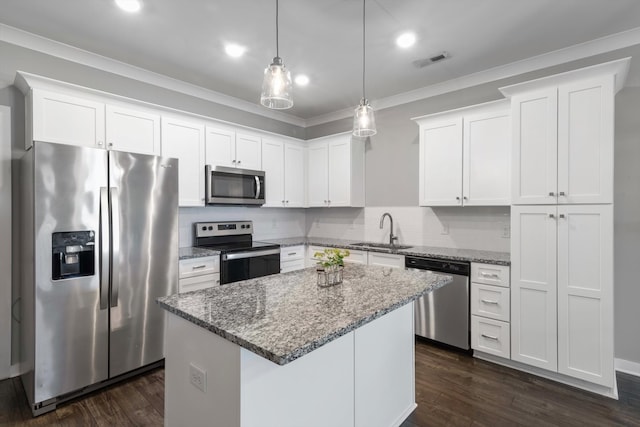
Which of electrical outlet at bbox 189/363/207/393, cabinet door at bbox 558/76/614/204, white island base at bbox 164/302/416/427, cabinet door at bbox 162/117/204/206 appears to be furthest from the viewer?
cabinet door at bbox 162/117/204/206

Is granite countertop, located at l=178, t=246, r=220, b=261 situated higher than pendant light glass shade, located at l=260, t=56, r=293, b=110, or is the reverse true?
pendant light glass shade, located at l=260, t=56, r=293, b=110

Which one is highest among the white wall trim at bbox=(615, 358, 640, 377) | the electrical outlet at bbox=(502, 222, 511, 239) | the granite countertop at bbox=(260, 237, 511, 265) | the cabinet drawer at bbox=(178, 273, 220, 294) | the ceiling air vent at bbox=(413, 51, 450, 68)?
the ceiling air vent at bbox=(413, 51, 450, 68)

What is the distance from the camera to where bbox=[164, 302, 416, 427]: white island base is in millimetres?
1223

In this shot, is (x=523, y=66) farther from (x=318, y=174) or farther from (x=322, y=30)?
(x=318, y=174)

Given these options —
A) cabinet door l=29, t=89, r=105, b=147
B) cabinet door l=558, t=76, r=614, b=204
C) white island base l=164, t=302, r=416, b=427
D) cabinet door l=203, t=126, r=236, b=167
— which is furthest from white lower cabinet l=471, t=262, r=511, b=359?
cabinet door l=29, t=89, r=105, b=147

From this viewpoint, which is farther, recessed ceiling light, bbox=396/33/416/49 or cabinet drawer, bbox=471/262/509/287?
cabinet drawer, bbox=471/262/509/287

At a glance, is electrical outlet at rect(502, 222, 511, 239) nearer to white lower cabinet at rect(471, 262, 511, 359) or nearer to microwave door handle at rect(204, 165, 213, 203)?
white lower cabinet at rect(471, 262, 511, 359)

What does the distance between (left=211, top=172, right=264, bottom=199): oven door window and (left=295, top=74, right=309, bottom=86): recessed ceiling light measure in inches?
47.9

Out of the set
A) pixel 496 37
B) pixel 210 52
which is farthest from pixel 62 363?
pixel 496 37

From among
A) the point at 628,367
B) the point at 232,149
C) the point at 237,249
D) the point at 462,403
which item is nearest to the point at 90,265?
the point at 237,249

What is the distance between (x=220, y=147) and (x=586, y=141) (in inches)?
133

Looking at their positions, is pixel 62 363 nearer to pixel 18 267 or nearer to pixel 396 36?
pixel 18 267

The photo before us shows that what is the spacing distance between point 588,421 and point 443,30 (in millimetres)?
2945

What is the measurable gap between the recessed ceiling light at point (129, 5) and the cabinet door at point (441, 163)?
9.04 ft
